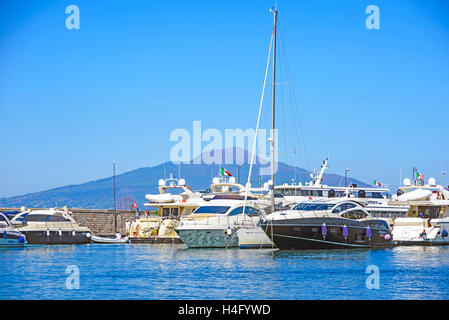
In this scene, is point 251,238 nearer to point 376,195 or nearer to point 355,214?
point 355,214

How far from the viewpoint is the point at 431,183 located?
224 feet

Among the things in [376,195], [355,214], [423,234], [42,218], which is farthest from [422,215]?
[42,218]

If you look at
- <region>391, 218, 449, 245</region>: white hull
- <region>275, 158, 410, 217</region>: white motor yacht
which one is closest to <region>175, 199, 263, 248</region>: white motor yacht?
<region>275, 158, 410, 217</region>: white motor yacht

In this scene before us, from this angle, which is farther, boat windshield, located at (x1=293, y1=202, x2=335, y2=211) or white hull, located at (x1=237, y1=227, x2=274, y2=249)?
white hull, located at (x1=237, y1=227, x2=274, y2=249)

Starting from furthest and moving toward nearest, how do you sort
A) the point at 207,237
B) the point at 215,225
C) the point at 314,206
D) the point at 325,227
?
the point at 215,225
the point at 207,237
the point at 314,206
the point at 325,227

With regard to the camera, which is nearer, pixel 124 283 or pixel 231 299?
Result: pixel 231 299

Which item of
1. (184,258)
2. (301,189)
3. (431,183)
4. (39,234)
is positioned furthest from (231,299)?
(431,183)

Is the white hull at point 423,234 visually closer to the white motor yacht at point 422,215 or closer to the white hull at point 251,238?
the white motor yacht at point 422,215

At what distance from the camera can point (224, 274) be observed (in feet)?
108

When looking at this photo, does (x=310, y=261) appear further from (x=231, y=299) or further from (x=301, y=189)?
(x=301, y=189)

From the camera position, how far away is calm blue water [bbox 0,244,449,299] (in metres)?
27.5

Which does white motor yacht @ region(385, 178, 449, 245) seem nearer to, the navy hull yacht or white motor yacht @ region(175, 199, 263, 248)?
the navy hull yacht

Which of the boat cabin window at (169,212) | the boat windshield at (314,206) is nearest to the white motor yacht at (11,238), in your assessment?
the boat cabin window at (169,212)

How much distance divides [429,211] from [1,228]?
3891 centimetres
